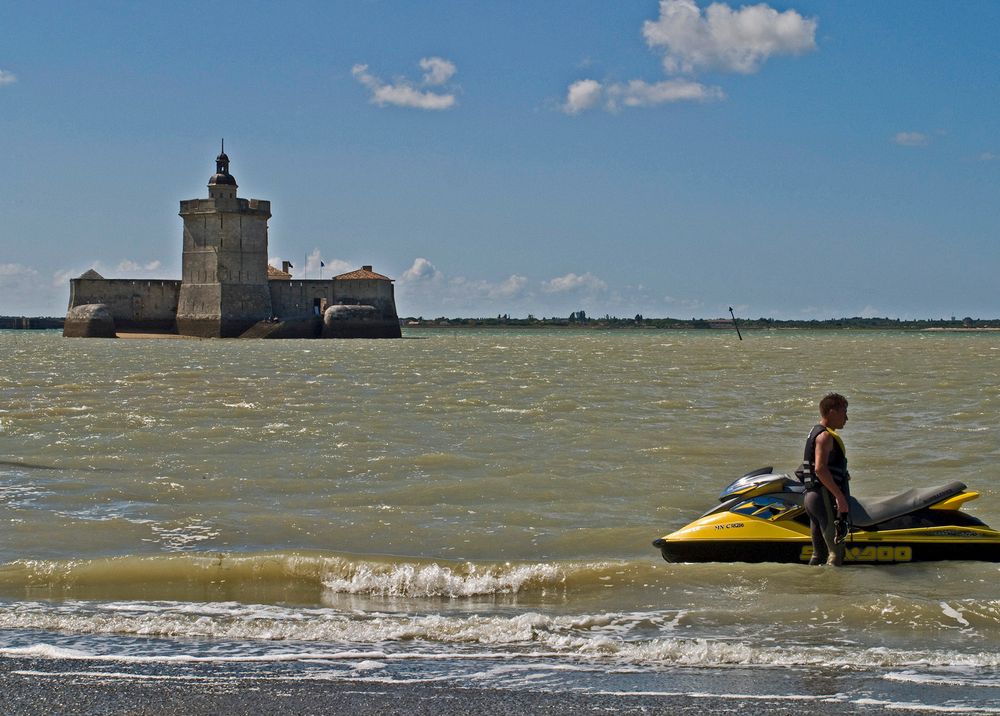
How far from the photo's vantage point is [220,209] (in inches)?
3024

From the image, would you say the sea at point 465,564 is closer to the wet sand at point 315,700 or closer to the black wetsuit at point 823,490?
the wet sand at point 315,700

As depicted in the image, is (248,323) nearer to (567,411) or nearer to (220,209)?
(220,209)

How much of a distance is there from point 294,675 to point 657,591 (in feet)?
9.74

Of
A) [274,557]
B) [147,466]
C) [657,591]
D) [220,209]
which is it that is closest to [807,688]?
[657,591]

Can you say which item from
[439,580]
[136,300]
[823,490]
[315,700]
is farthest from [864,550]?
[136,300]

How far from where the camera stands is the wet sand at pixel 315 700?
16.7 ft

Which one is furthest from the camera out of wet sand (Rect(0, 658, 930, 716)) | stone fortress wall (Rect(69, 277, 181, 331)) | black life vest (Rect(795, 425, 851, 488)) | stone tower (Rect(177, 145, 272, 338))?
stone fortress wall (Rect(69, 277, 181, 331))

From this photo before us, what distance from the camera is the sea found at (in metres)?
5.93

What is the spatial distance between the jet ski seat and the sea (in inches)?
14.7

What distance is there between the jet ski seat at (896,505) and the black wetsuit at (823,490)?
0.27 meters

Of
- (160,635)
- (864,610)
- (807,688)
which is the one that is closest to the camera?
(807,688)

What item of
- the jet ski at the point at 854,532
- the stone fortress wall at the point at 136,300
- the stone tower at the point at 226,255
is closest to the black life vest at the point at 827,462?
the jet ski at the point at 854,532

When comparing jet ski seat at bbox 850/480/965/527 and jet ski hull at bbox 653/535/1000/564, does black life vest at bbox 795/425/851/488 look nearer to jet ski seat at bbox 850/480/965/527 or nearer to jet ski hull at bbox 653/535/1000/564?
jet ski seat at bbox 850/480/965/527

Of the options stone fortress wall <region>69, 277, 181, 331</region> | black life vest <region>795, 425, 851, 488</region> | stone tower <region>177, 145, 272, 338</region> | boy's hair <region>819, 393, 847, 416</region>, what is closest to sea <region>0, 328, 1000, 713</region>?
black life vest <region>795, 425, 851, 488</region>
